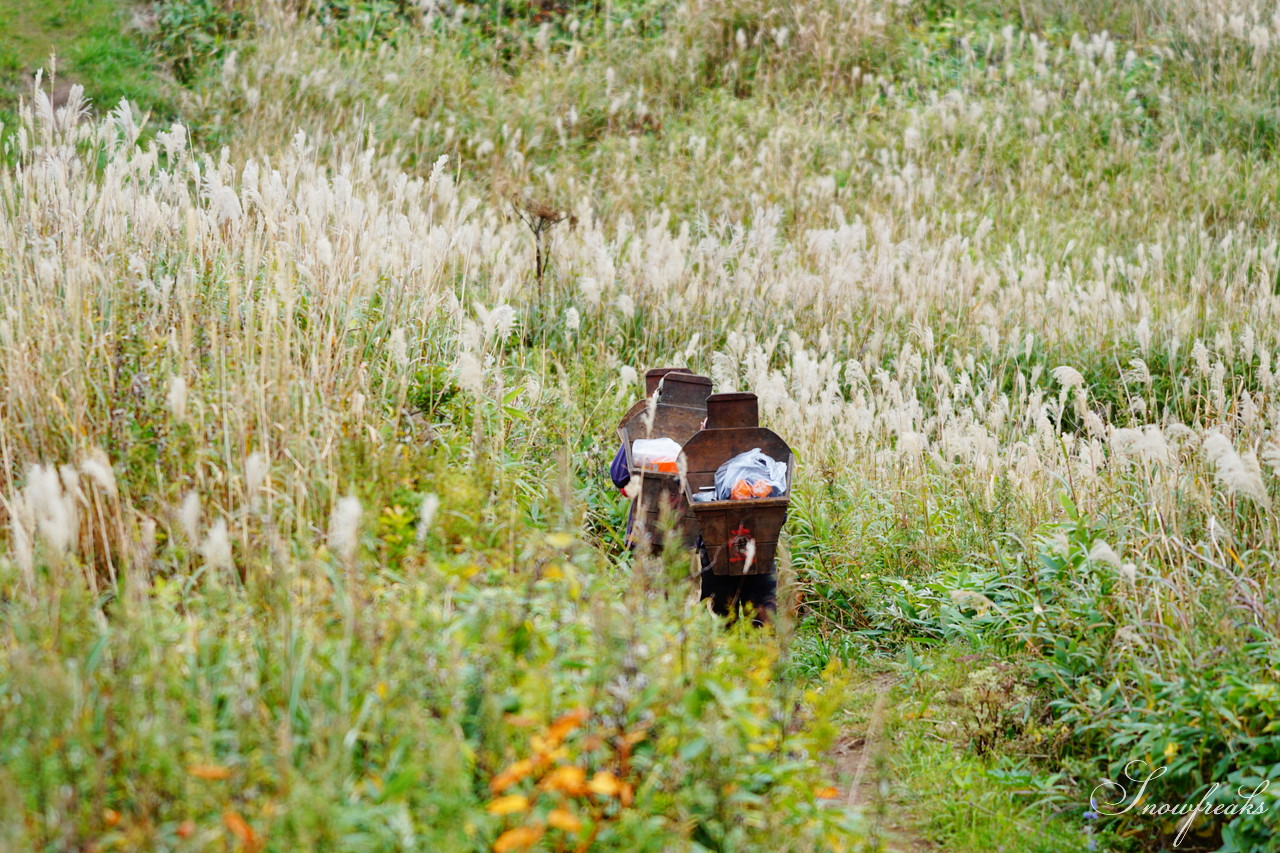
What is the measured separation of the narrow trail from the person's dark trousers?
590 millimetres

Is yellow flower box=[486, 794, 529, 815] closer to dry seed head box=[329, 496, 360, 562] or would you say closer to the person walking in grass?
dry seed head box=[329, 496, 360, 562]

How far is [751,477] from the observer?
4609mm

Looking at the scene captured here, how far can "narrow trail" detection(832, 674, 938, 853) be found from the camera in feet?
11.2

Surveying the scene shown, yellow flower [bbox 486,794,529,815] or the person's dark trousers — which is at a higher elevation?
yellow flower [bbox 486,794,529,815]

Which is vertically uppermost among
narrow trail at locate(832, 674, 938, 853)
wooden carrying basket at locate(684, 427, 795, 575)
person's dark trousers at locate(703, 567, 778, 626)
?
wooden carrying basket at locate(684, 427, 795, 575)

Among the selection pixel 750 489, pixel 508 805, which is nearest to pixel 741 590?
pixel 750 489

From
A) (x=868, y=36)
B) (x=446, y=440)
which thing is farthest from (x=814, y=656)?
(x=868, y=36)

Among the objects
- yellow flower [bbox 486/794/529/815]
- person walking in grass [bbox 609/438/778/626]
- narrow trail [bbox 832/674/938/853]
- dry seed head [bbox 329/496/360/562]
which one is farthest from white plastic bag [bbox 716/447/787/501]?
yellow flower [bbox 486/794/529/815]

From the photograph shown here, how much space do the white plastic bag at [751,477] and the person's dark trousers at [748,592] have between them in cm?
36

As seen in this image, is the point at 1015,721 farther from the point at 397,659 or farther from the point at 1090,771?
the point at 397,659

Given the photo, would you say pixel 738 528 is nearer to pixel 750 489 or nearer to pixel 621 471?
pixel 750 489

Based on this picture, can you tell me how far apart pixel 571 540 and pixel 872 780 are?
5.45 ft

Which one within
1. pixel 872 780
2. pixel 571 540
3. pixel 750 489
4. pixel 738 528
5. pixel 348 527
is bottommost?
pixel 872 780

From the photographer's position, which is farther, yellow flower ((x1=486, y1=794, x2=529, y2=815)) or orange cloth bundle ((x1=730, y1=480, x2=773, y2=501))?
orange cloth bundle ((x1=730, y1=480, x2=773, y2=501))
